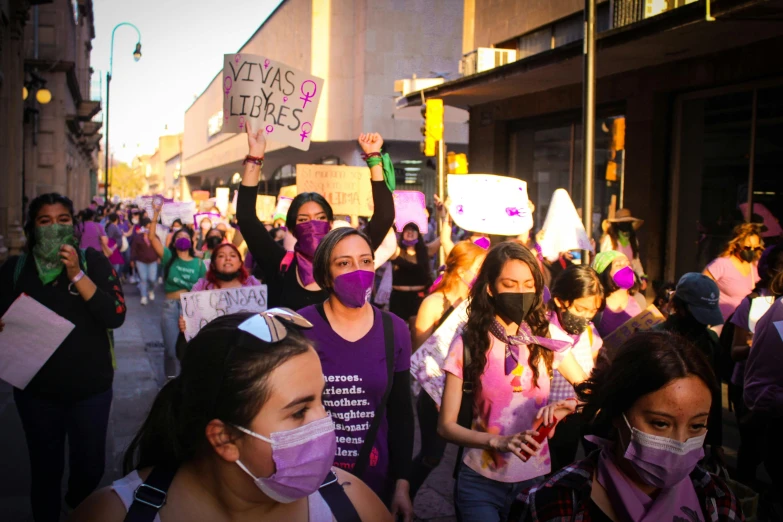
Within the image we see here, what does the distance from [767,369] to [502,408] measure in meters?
1.72

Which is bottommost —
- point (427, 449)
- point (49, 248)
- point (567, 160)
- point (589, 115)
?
point (427, 449)

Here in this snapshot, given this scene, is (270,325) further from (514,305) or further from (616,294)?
(616,294)

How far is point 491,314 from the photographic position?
3.40m

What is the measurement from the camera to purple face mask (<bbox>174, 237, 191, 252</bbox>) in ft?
26.8

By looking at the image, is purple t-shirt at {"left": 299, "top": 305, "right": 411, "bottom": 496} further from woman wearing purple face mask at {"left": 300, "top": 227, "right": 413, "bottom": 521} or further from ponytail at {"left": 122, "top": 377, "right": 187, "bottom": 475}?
ponytail at {"left": 122, "top": 377, "right": 187, "bottom": 475}

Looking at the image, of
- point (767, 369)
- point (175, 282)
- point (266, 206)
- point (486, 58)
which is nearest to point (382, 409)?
point (767, 369)

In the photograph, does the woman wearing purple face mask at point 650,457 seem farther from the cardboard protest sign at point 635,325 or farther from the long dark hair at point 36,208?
the long dark hair at point 36,208

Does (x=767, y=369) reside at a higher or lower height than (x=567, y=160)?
lower

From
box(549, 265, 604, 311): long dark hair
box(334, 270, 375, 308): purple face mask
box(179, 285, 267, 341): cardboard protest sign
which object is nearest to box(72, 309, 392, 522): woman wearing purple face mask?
box(334, 270, 375, 308): purple face mask

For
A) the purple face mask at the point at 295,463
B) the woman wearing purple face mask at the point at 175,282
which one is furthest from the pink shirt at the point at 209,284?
the purple face mask at the point at 295,463

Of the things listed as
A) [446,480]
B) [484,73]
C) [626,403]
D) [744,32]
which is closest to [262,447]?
[626,403]

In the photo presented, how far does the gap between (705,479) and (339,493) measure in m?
1.13

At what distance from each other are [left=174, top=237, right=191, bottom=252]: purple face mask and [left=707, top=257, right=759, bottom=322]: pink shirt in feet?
18.1

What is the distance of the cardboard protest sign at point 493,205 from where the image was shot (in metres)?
7.13
